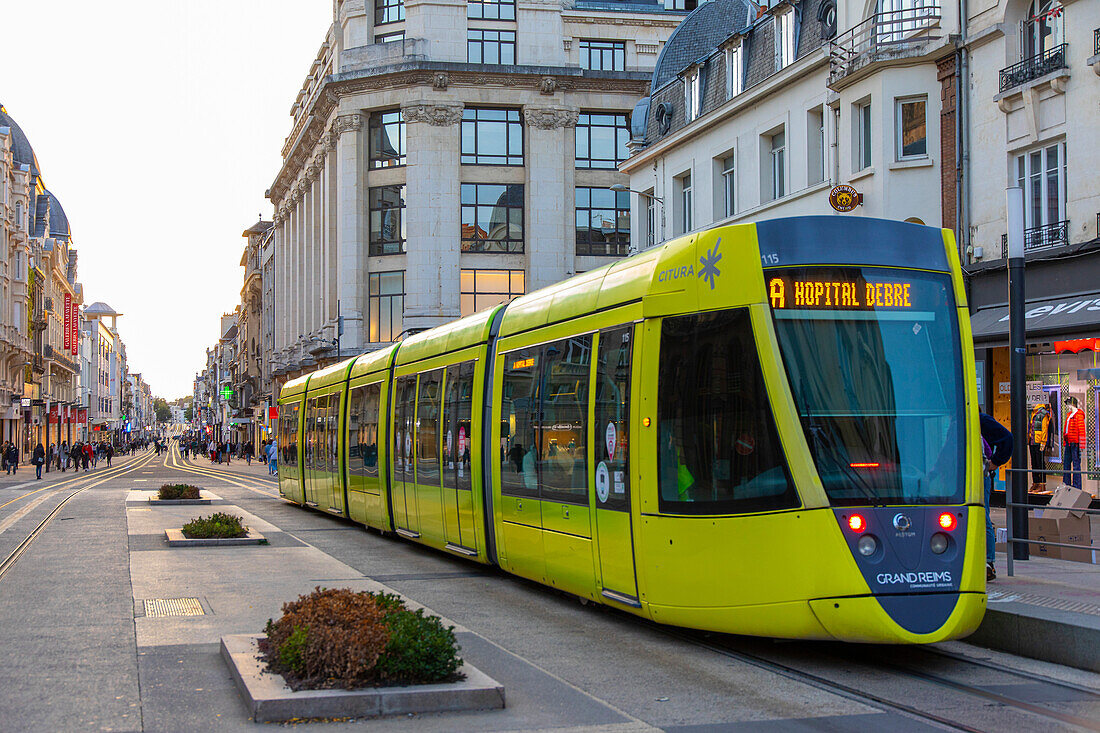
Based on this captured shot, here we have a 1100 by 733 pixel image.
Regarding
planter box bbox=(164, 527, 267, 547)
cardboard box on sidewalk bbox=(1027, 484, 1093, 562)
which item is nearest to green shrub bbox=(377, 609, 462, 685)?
cardboard box on sidewalk bbox=(1027, 484, 1093, 562)

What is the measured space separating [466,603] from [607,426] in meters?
3.06

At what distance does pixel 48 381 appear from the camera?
95.9 m

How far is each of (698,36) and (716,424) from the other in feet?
103

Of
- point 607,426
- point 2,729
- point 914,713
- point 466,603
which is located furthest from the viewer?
point 466,603

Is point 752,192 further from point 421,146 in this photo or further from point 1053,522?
point 421,146

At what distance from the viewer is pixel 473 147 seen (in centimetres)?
6178

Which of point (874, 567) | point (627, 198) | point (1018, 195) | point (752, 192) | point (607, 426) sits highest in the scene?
point (627, 198)

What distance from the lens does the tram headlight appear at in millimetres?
8742

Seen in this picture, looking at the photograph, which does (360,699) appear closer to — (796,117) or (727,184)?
(796,117)

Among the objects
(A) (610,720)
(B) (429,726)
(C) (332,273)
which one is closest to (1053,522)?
(A) (610,720)

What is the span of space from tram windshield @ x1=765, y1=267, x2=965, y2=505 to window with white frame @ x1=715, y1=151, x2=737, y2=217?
23264 millimetres

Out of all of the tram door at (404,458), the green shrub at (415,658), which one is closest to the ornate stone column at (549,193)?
the tram door at (404,458)

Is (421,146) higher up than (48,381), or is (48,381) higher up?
(421,146)

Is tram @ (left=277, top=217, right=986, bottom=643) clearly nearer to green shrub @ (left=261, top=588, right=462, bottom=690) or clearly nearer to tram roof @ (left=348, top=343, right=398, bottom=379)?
green shrub @ (left=261, top=588, right=462, bottom=690)
